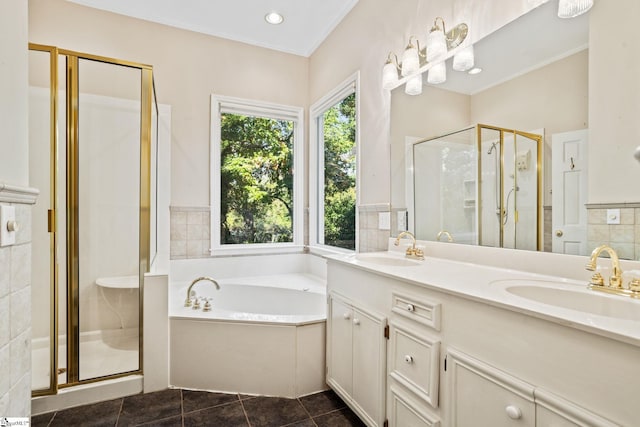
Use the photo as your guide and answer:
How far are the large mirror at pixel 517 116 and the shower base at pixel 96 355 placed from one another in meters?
1.92

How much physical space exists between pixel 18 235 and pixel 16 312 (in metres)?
0.24

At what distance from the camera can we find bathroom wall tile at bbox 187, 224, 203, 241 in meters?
2.96

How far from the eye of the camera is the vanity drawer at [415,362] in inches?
45.3

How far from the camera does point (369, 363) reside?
5.03ft

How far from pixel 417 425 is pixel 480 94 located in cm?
149

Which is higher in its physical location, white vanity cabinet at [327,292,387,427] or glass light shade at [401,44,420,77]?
glass light shade at [401,44,420,77]

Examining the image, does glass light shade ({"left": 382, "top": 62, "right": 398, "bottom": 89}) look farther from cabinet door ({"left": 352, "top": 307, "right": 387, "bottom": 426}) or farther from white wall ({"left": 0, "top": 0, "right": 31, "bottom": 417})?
white wall ({"left": 0, "top": 0, "right": 31, "bottom": 417})

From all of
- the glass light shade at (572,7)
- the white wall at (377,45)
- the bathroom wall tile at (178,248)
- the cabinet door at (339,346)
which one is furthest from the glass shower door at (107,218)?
the glass light shade at (572,7)

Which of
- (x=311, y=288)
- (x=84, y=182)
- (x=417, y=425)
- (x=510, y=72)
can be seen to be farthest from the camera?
(x=311, y=288)

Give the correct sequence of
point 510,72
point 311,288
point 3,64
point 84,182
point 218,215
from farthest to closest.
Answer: point 218,215 → point 311,288 → point 84,182 → point 510,72 → point 3,64

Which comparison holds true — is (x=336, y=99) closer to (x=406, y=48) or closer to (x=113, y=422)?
(x=406, y=48)

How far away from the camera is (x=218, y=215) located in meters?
3.07

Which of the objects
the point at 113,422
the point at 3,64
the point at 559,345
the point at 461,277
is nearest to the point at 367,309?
the point at 461,277

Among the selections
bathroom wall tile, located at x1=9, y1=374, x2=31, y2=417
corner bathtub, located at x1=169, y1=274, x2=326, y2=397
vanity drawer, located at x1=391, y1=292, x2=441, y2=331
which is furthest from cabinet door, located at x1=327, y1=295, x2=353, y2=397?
bathroom wall tile, located at x1=9, y1=374, x2=31, y2=417
